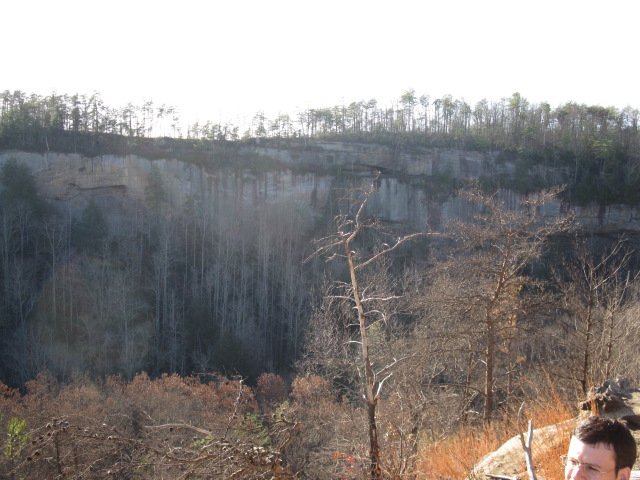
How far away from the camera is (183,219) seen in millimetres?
31953

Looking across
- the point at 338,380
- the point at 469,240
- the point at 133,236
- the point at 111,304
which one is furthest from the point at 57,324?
the point at 469,240

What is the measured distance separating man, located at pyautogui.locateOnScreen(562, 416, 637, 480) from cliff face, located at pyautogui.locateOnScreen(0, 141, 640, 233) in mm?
29647

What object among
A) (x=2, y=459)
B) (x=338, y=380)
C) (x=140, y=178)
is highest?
(x=140, y=178)

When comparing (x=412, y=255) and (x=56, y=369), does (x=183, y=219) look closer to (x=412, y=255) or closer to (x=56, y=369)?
(x=56, y=369)

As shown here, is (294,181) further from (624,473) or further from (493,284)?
(624,473)

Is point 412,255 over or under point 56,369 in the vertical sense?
over

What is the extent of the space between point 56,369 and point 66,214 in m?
11.4

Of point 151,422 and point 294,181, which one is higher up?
point 294,181

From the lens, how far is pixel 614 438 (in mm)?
2025

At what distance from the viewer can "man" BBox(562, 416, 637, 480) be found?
79.7 inches

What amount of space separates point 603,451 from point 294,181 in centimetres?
3225

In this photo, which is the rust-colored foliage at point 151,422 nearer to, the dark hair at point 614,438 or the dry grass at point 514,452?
the dry grass at point 514,452

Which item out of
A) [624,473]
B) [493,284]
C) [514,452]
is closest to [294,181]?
[493,284]

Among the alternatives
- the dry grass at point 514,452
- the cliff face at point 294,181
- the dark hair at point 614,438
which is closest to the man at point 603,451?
the dark hair at point 614,438
